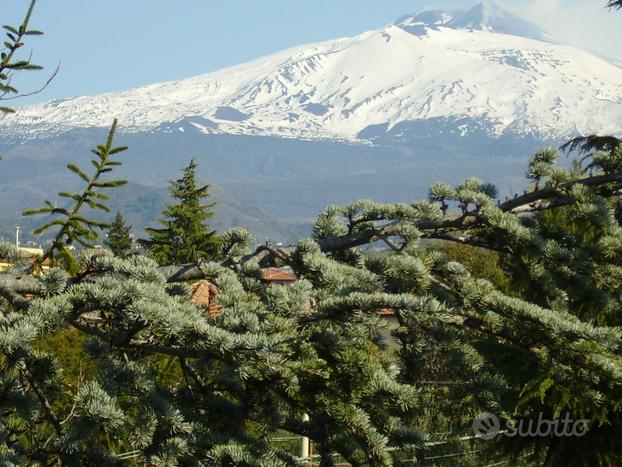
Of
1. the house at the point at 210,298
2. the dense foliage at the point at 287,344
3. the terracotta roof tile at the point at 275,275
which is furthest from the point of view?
the terracotta roof tile at the point at 275,275

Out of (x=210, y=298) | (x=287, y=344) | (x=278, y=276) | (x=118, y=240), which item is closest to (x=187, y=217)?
(x=118, y=240)

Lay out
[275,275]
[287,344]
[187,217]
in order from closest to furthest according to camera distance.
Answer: [287,344] < [275,275] < [187,217]

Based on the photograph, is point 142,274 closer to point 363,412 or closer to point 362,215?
point 363,412

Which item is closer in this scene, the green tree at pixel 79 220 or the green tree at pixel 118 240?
the green tree at pixel 79 220

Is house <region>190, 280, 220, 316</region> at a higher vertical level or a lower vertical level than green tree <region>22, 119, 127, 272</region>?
lower

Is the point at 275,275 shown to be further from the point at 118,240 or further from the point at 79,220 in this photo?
the point at 118,240

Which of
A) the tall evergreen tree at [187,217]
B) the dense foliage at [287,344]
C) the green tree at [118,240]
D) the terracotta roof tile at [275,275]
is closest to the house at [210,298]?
the dense foliage at [287,344]

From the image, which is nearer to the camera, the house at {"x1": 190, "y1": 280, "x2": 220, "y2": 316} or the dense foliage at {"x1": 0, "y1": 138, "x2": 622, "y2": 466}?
the dense foliage at {"x1": 0, "y1": 138, "x2": 622, "y2": 466}

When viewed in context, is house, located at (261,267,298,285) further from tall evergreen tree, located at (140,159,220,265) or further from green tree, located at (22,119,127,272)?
tall evergreen tree, located at (140,159,220,265)

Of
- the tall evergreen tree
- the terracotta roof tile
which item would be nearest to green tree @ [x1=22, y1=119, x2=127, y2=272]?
the terracotta roof tile

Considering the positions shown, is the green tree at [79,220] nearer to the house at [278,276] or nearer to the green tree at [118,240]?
the green tree at [118,240]

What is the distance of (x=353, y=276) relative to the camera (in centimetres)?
411

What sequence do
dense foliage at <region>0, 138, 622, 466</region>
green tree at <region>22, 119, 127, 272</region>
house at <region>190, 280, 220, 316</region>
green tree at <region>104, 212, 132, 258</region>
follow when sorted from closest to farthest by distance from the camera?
1. dense foliage at <region>0, 138, 622, 466</region>
2. house at <region>190, 280, 220, 316</region>
3. green tree at <region>22, 119, 127, 272</region>
4. green tree at <region>104, 212, 132, 258</region>

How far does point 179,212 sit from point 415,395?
32752 mm
